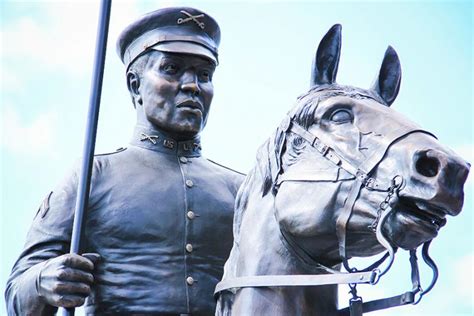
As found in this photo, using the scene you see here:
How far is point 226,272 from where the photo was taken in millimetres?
5406

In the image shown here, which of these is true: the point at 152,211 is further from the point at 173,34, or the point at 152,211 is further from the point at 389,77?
the point at 389,77

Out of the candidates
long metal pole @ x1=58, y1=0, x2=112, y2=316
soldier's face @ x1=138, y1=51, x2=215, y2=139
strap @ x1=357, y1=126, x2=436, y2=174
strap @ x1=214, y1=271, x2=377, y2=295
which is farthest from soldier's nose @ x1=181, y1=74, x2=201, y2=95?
strap @ x1=357, y1=126, x2=436, y2=174

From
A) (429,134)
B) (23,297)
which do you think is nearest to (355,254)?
(429,134)

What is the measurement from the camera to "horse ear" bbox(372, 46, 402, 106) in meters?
5.60

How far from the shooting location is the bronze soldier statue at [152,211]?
241 inches

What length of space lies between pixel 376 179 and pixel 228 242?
1818 millimetres

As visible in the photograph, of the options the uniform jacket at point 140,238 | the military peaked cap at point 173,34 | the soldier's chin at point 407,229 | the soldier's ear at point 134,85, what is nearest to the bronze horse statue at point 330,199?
the soldier's chin at point 407,229

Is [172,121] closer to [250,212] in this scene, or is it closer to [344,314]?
[250,212]

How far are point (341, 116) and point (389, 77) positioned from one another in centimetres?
63

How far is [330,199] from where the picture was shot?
196 inches

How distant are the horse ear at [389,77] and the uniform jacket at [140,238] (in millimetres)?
1443

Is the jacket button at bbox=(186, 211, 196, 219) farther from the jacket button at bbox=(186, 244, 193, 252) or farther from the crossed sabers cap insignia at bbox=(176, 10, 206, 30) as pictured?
the crossed sabers cap insignia at bbox=(176, 10, 206, 30)

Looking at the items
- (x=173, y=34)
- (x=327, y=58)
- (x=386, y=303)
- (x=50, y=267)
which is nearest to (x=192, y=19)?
(x=173, y=34)

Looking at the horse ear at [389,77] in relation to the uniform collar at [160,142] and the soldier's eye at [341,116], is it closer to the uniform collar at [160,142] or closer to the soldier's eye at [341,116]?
the soldier's eye at [341,116]
